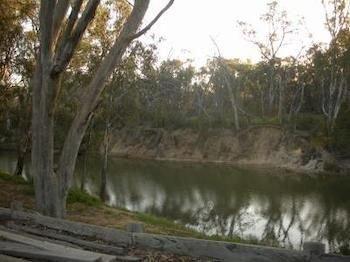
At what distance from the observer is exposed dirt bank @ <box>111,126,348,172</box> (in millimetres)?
43719

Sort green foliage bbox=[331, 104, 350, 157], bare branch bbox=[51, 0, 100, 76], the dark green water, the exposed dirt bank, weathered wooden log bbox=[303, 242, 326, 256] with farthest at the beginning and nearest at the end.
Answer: the exposed dirt bank → green foliage bbox=[331, 104, 350, 157] → the dark green water → bare branch bbox=[51, 0, 100, 76] → weathered wooden log bbox=[303, 242, 326, 256]

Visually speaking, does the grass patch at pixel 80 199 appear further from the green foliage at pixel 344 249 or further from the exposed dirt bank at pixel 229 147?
the exposed dirt bank at pixel 229 147

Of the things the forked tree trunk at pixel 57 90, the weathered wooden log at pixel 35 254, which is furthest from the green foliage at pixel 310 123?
the weathered wooden log at pixel 35 254

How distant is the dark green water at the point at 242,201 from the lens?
18281 millimetres

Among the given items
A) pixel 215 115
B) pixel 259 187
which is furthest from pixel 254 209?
pixel 215 115

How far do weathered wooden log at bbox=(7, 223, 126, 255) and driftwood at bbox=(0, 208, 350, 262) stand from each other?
8.8 inches

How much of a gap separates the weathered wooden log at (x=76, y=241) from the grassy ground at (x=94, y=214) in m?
4.17

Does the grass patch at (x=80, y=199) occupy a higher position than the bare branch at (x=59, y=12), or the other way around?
the bare branch at (x=59, y=12)

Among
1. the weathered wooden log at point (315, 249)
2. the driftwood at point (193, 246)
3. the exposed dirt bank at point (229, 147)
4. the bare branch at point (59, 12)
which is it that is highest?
Result: the bare branch at point (59, 12)

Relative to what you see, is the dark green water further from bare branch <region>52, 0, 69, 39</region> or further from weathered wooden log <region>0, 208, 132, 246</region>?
bare branch <region>52, 0, 69, 39</region>

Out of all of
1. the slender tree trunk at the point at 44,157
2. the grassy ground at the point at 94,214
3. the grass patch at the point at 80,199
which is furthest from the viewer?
the grass patch at the point at 80,199

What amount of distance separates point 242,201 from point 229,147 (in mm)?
26043

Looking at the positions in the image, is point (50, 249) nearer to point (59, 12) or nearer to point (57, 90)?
point (57, 90)

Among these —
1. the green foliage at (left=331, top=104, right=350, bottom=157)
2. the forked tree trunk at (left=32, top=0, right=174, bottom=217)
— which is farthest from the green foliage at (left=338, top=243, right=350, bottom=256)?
the green foliage at (left=331, top=104, right=350, bottom=157)
